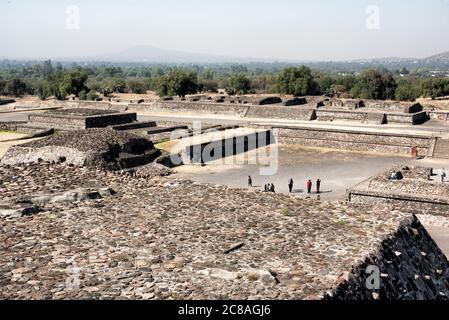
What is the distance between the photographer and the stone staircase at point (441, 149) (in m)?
23.1

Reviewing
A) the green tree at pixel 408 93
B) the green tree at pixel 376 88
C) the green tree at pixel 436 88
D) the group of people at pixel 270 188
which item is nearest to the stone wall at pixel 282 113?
the green tree at pixel 376 88

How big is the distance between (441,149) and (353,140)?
414 centimetres

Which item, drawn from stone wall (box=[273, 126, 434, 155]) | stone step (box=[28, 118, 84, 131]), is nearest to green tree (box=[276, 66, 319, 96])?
stone wall (box=[273, 126, 434, 155])

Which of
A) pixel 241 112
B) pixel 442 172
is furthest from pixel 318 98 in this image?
pixel 442 172

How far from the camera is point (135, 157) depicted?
20266 mm

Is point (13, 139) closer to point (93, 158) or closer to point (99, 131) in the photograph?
point (99, 131)

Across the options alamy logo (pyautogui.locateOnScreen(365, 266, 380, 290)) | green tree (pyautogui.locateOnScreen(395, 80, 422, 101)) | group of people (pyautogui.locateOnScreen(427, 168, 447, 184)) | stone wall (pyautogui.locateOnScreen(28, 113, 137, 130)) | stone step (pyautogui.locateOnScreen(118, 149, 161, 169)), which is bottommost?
group of people (pyautogui.locateOnScreen(427, 168, 447, 184))

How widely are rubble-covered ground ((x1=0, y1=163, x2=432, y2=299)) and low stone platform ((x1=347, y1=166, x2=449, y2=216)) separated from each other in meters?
6.37

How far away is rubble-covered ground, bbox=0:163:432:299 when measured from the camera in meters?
5.50

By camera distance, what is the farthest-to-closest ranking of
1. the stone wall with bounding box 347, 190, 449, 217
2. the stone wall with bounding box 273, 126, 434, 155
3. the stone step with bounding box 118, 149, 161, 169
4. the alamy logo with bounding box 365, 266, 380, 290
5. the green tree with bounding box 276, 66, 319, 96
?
the green tree with bounding box 276, 66, 319, 96
the stone wall with bounding box 273, 126, 434, 155
the stone step with bounding box 118, 149, 161, 169
the stone wall with bounding box 347, 190, 449, 217
the alamy logo with bounding box 365, 266, 380, 290

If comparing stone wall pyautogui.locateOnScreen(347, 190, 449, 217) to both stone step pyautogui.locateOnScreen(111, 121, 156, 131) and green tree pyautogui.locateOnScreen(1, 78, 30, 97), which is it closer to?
stone step pyautogui.locateOnScreen(111, 121, 156, 131)

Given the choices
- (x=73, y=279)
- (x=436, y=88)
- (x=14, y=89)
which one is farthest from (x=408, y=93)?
(x=73, y=279)

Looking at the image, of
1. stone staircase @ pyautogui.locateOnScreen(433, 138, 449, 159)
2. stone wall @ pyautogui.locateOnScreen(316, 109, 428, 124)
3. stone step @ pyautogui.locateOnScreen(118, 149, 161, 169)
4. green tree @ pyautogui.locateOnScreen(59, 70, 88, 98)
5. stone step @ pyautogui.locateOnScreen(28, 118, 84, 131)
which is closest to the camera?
stone step @ pyautogui.locateOnScreen(118, 149, 161, 169)
